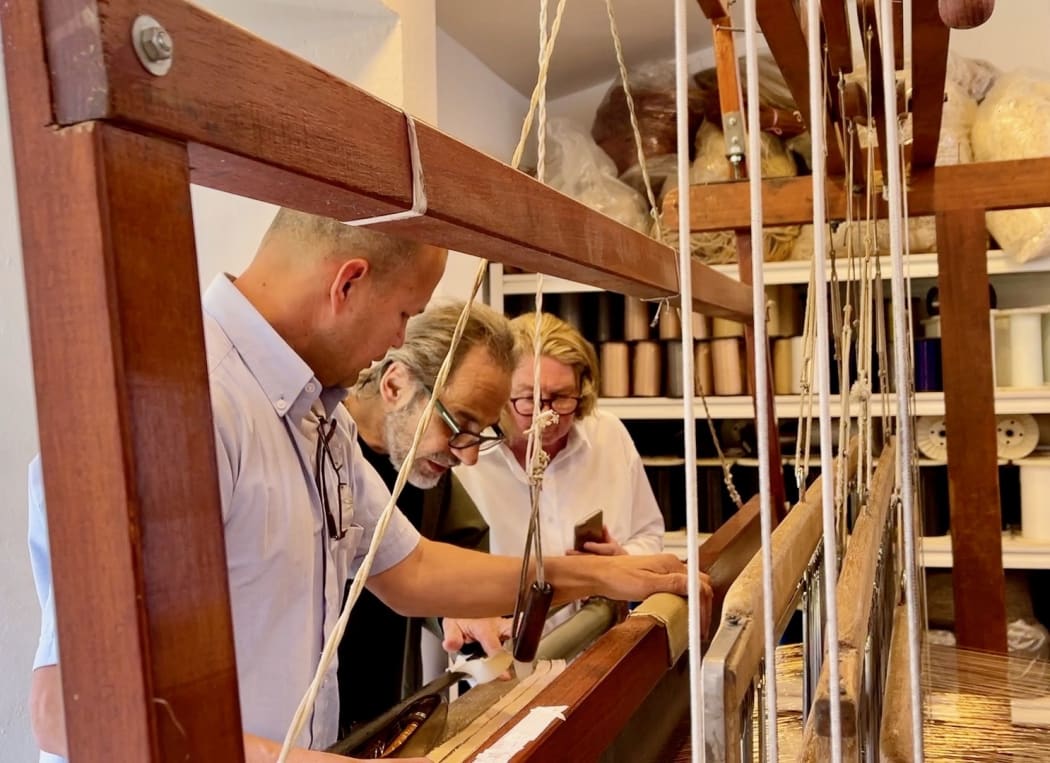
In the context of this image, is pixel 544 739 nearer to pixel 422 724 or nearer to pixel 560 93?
pixel 422 724

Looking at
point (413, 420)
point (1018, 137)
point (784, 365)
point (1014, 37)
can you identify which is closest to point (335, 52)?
point (413, 420)

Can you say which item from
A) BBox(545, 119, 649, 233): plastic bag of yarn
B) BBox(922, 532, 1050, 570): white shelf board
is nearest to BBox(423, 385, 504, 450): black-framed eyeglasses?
BBox(545, 119, 649, 233): plastic bag of yarn

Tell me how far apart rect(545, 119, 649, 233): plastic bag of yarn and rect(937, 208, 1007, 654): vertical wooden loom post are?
1071 millimetres

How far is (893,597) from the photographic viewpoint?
3.41 feet

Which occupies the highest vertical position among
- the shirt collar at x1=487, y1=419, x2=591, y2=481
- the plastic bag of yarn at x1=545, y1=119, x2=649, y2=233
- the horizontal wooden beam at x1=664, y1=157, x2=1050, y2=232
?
the plastic bag of yarn at x1=545, y1=119, x2=649, y2=233

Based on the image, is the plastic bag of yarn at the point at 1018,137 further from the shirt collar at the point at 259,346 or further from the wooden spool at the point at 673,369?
the shirt collar at the point at 259,346

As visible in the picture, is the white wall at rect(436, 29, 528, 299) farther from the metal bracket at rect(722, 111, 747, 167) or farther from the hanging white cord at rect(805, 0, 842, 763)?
the hanging white cord at rect(805, 0, 842, 763)

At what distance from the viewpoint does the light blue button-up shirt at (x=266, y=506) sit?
→ 2.57 feet

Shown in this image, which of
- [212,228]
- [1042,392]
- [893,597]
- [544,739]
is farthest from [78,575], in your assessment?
[1042,392]

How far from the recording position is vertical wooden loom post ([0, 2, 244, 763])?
24cm

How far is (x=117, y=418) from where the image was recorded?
24 cm

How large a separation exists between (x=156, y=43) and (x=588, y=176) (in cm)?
241

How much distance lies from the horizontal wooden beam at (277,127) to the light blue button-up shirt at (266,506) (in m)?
0.43

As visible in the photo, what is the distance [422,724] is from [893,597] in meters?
0.55
